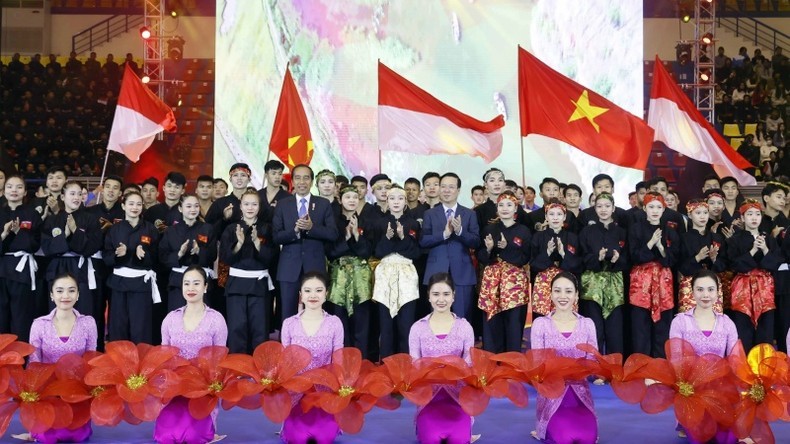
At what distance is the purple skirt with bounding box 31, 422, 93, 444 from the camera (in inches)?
199

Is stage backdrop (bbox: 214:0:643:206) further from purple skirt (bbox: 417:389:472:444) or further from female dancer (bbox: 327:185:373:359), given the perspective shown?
purple skirt (bbox: 417:389:472:444)

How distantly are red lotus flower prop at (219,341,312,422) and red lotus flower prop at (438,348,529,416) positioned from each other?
0.75m

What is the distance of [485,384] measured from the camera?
4.93m

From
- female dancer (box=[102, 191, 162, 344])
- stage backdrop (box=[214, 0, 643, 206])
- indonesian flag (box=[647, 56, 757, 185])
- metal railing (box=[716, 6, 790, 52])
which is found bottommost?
female dancer (box=[102, 191, 162, 344])

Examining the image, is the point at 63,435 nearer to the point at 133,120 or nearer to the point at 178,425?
the point at 178,425

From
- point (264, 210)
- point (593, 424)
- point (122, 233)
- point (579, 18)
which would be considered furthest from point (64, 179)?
point (579, 18)

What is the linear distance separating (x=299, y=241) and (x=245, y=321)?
0.70 meters

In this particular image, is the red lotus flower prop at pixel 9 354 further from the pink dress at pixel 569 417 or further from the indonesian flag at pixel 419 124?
the indonesian flag at pixel 419 124

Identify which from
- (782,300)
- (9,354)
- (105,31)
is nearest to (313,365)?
(9,354)

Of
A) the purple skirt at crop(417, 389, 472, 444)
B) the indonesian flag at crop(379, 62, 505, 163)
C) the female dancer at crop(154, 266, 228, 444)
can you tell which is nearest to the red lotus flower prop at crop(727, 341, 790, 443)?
the purple skirt at crop(417, 389, 472, 444)

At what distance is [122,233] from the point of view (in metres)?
7.06

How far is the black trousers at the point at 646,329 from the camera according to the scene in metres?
7.16

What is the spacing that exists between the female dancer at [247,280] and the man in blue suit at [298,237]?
0.13 m

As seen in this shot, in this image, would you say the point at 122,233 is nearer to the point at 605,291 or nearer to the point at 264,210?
the point at 264,210
